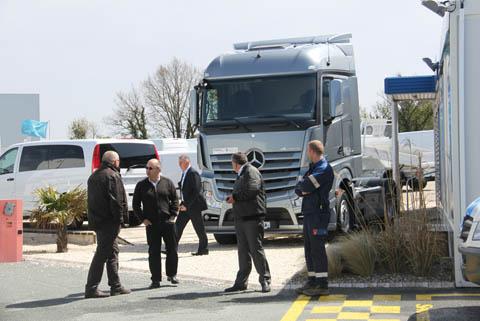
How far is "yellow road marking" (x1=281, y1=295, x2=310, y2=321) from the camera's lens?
29.9 feet

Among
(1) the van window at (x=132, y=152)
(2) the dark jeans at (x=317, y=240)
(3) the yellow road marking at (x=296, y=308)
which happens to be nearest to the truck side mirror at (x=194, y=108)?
(1) the van window at (x=132, y=152)

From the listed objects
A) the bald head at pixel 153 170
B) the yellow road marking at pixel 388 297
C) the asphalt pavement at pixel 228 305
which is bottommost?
the asphalt pavement at pixel 228 305

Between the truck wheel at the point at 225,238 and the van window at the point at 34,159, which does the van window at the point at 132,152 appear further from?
the truck wheel at the point at 225,238

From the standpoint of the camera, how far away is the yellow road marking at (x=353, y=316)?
8977 millimetres

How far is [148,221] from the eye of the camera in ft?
38.1

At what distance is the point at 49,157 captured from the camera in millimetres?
20375

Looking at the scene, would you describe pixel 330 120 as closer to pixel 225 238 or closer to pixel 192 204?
pixel 192 204

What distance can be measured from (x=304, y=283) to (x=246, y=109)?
5436 mm

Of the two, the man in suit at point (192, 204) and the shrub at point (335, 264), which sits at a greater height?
the man in suit at point (192, 204)

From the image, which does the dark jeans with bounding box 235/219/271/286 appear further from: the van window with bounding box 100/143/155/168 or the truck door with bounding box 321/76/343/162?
the van window with bounding box 100/143/155/168

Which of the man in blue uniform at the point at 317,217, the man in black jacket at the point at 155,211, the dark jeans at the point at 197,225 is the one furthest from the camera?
the dark jeans at the point at 197,225

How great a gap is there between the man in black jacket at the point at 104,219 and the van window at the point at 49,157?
930 cm

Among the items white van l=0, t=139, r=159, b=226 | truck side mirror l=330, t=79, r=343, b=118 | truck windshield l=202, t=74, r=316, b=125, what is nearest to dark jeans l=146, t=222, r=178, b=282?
truck windshield l=202, t=74, r=316, b=125

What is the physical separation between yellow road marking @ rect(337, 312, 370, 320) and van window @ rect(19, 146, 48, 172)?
41.2ft
